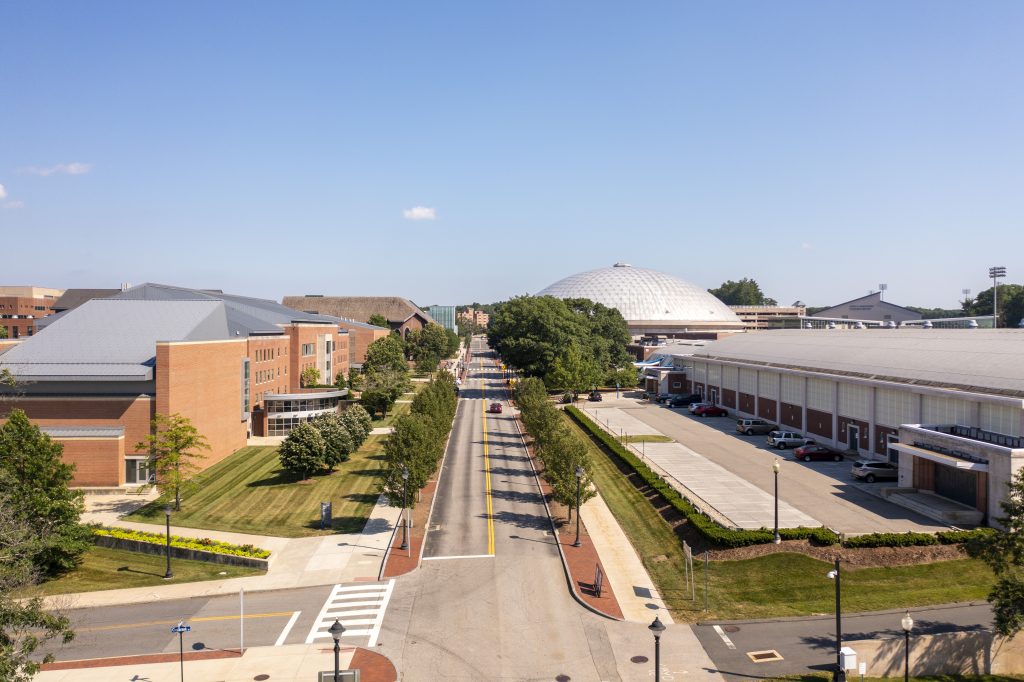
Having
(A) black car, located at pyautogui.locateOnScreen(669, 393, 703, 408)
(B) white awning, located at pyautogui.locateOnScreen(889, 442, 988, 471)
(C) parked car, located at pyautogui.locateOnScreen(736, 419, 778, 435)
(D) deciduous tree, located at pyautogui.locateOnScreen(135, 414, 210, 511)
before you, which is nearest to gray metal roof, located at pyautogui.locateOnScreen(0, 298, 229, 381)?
(D) deciduous tree, located at pyautogui.locateOnScreen(135, 414, 210, 511)

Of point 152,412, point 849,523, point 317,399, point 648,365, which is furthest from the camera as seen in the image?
point 648,365

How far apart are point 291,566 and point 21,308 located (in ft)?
530

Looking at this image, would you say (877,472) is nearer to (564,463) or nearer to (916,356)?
(916,356)

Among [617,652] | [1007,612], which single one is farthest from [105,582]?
[1007,612]

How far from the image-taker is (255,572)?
3191 centimetres

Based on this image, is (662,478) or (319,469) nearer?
(662,478)

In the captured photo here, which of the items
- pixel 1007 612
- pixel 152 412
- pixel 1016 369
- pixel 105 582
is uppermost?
pixel 1016 369

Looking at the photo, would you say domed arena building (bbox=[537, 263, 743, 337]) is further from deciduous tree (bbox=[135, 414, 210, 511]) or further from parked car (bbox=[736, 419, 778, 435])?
deciduous tree (bbox=[135, 414, 210, 511])

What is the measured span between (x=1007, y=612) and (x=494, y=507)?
26388 millimetres

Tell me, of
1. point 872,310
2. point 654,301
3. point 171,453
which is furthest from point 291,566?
point 872,310

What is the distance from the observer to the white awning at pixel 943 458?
116 ft

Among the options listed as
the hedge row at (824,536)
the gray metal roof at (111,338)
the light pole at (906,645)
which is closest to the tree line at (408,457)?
the hedge row at (824,536)

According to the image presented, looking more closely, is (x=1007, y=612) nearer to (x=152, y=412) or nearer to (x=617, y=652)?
(x=617, y=652)

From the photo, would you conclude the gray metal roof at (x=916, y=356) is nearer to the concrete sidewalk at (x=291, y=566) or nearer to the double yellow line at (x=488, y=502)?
the double yellow line at (x=488, y=502)
